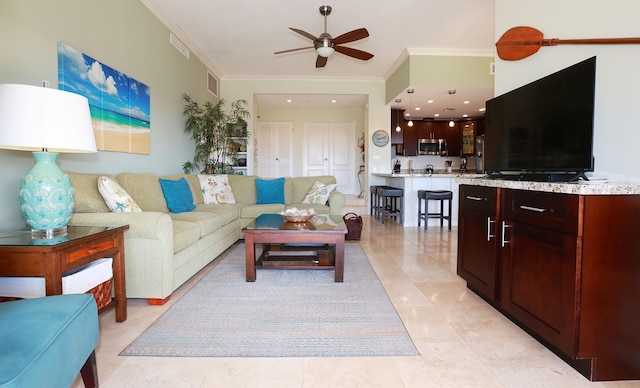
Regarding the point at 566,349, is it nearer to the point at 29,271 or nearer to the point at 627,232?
the point at 627,232

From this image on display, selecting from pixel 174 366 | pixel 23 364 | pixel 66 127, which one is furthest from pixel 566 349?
pixel 66 127

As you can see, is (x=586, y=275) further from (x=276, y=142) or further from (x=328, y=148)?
(x=276, y=142)

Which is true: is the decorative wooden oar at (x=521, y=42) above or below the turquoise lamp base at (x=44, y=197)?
above

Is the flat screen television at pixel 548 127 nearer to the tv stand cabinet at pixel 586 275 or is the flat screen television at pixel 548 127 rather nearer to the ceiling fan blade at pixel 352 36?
the tv stand cabinet at pixel 586 275

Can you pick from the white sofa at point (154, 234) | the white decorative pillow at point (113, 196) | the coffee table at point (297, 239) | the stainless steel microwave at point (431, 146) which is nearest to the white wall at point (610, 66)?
the coffee table at point (297, 239)

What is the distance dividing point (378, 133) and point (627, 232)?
18.2 feet

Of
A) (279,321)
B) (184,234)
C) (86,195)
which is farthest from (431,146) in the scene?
(86,195)

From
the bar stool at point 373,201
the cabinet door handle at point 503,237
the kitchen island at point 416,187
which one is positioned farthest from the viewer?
the bar stool at point 373,201

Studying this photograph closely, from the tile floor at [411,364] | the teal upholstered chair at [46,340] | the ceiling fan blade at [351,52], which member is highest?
the ceiling fan blade at [351,52]

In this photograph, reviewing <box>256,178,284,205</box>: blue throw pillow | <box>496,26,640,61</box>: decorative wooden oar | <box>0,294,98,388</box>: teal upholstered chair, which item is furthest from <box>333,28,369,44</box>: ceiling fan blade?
<box>0,294,98,388</box>: teal upholstered chair

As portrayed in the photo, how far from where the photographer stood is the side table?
1477mm

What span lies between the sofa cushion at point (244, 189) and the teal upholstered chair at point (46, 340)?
3673 mm

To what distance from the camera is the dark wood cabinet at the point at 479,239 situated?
215 cm

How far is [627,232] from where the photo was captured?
56.6 inches
